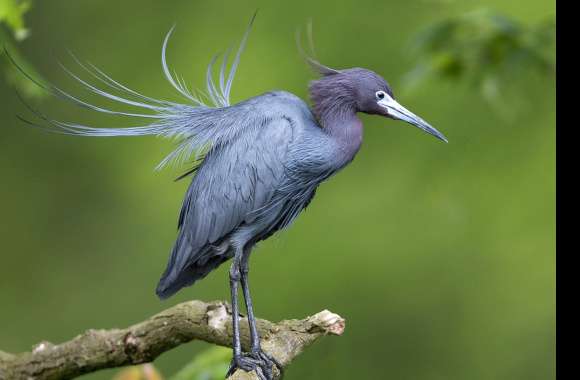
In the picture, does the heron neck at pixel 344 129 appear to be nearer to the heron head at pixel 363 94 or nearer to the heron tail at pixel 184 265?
the heron head at pixel 363 94

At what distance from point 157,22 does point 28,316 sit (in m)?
1.95

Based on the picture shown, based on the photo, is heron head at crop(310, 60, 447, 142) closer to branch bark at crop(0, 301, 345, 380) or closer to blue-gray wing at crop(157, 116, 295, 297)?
blue-gray wing at crop(157, 116, 295, 297)

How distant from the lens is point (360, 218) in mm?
Result: 5562

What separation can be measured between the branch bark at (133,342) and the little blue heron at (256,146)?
0.12 meters

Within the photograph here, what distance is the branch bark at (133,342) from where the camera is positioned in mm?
2924

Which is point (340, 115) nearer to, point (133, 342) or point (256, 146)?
point (256, 146)

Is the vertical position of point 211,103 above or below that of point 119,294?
below

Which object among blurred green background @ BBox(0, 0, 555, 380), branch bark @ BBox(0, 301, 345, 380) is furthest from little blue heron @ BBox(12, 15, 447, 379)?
blurred green background @ BBox(0, 0, 555, 380)

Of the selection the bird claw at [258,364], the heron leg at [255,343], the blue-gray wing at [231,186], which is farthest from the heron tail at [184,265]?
the bird claw at [258,364]

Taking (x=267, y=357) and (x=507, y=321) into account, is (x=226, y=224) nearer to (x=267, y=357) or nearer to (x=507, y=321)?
(x=267, y=357)

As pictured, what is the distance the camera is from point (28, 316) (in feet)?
19.1

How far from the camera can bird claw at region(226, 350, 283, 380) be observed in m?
2.71
